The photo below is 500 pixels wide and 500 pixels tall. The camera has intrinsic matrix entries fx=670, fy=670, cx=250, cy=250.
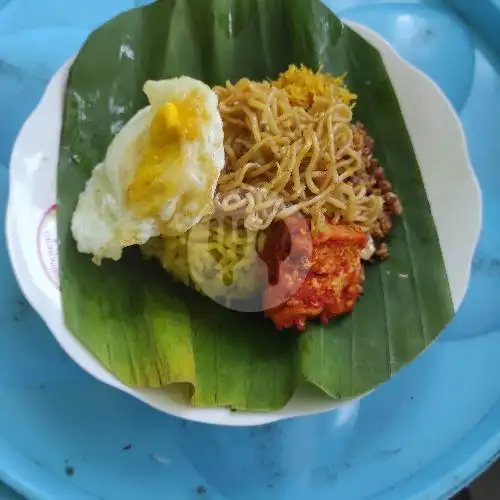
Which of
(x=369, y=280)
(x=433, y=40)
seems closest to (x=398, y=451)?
(x=369, y=280)

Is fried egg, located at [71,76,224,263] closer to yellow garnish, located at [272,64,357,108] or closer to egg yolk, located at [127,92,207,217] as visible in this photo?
egg yolk, located at [127,92,207,217]

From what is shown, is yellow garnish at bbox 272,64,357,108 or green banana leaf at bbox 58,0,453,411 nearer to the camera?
green banana leaf at bbox 58,0,453,411

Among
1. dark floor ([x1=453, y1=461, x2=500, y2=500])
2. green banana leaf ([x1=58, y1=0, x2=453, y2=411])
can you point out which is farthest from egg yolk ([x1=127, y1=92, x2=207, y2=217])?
dark floor ([x1=453, y1=461, x2=500, y2=500])

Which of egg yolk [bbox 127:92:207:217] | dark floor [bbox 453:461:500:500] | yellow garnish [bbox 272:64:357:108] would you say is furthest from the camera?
dark floor [bbox 453:461:500:500]

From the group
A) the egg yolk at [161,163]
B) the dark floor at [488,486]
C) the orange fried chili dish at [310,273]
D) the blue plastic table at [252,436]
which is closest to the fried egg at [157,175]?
the egg yolk at [161,163]

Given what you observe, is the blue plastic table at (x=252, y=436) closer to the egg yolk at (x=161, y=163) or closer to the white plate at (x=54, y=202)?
the white plate at (x=54, y=202)

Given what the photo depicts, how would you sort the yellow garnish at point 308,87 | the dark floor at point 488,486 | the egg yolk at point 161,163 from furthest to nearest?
the dark floor at point 488,486
the yellow garnish at point 308,87
the egg yolk at point 161,163
